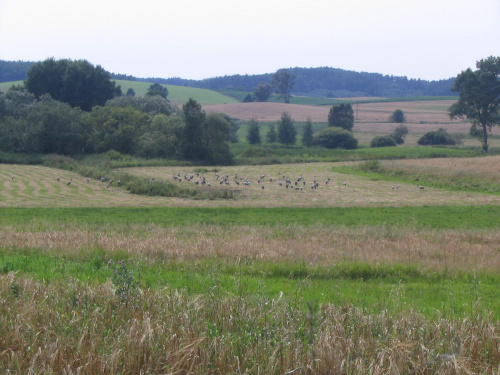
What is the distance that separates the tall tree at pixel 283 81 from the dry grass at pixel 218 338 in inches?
6630

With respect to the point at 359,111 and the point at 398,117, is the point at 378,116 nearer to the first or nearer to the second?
the point at 398,117

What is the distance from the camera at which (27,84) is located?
96.1m

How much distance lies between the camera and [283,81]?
6767 inches

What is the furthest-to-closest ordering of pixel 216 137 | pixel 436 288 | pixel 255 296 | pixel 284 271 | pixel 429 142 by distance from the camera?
1. pixel 429 142
2. pixel 216 137
3. pixel 284 271
4. pixel 436 288
5. pixel 255 296

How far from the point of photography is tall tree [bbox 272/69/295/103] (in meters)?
172

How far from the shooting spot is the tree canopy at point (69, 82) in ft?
313

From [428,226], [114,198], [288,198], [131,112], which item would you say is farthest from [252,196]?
[131,112]

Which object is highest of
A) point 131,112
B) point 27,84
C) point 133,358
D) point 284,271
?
point 27,84

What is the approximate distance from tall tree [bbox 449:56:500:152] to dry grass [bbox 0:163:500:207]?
141ft

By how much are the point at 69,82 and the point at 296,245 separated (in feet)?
297

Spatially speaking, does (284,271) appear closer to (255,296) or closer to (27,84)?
(255,296)

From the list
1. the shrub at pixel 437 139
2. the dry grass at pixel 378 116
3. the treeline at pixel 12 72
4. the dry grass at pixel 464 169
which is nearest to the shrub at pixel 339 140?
the dry grass at pixel 378 116

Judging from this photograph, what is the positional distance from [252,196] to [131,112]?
43.1m

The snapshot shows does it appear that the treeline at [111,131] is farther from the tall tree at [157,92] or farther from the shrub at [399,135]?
the shrub at [399,135]
